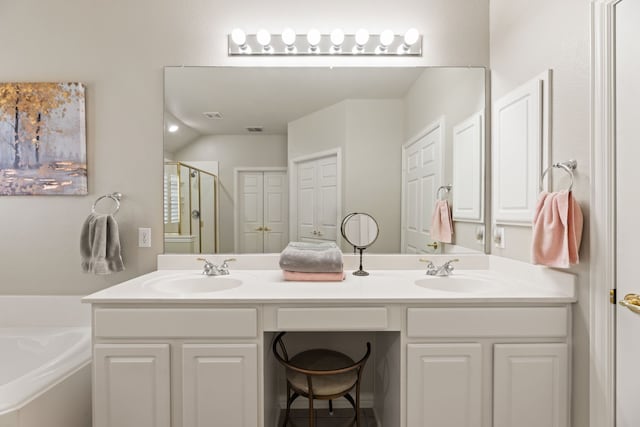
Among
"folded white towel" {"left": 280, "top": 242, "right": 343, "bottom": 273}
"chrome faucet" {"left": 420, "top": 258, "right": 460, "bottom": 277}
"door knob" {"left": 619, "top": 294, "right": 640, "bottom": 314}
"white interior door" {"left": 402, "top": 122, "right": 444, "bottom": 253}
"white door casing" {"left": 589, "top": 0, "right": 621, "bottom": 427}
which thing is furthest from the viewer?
"white interior door" {"left": 402, "top": 122, "right": 444, "bottom": 253}

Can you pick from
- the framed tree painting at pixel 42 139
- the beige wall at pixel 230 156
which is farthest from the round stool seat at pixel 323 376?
the framed tree painting at pixel 42 139

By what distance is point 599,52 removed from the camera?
3.83 feet

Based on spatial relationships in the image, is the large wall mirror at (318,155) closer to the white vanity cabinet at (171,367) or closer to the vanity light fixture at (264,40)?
the vanity light fixture at (264,40)

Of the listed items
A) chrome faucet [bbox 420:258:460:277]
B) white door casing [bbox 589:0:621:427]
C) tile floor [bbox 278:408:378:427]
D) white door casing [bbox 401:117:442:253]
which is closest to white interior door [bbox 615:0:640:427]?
white door casing [bbox 589:0:621:427]

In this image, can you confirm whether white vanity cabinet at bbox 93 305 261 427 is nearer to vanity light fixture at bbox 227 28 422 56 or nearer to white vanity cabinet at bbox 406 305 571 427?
white vanity cabinet at bbox 406 305 571 427

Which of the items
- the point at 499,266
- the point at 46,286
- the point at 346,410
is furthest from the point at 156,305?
the point at 499,266

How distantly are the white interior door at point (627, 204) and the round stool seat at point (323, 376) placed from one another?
1010 mm

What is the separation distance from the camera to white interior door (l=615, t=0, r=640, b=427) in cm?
106

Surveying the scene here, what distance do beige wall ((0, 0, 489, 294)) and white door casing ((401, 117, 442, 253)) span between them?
0.47 metres

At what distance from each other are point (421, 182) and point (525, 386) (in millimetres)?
1066

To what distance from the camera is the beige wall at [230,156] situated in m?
1.88

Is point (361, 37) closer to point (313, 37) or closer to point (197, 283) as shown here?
point (313, 37)

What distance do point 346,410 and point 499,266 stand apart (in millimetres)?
1234

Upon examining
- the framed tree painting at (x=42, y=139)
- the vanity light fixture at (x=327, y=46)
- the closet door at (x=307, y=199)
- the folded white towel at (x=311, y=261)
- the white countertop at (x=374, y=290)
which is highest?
the vanity light fixture at (x=327, y=46)
